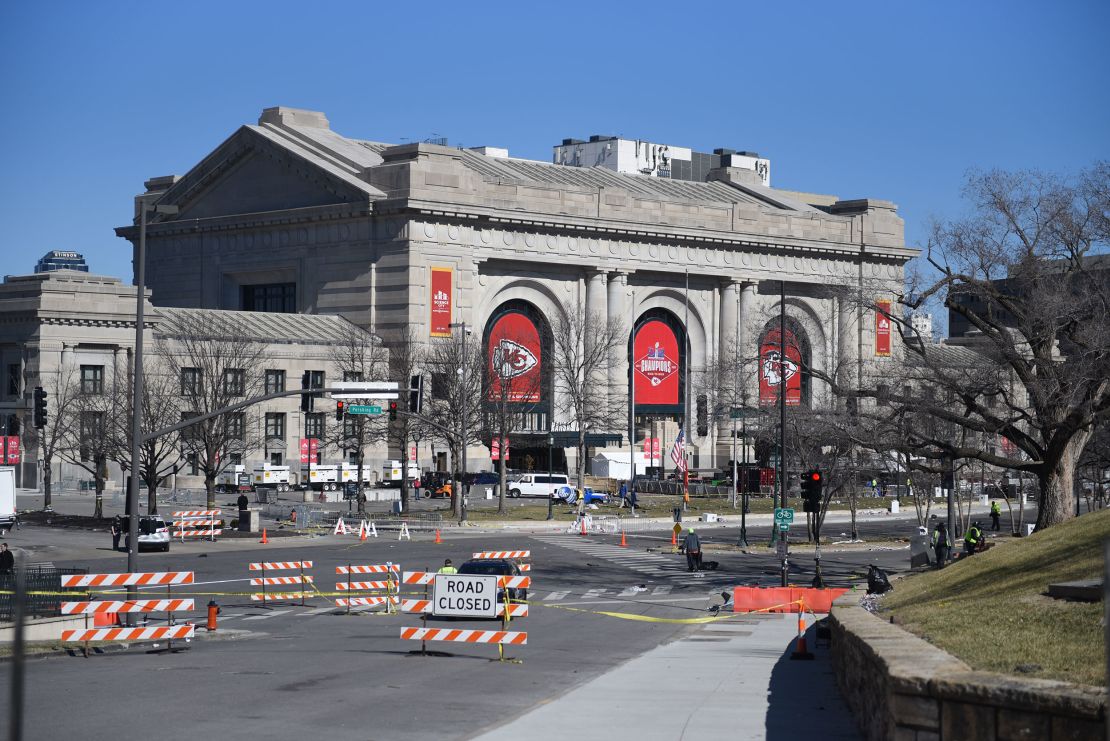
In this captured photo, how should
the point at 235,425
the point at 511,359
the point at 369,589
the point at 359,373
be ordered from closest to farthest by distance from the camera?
the point at 369,589, the point at 235,425, the point at 359,373, the point at 511,359

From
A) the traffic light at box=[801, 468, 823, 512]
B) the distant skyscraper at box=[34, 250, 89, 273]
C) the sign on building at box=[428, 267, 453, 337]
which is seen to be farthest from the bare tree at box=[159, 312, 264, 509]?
the distant skyscraper at box=[34, 250, 89, 273]

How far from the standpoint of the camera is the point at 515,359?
99.9 m

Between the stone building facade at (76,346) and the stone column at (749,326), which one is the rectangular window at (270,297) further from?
the stone column at (749,326)

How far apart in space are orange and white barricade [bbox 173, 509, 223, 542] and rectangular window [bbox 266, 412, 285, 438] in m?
30.2

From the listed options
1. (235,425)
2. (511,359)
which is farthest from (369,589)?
(511,359)

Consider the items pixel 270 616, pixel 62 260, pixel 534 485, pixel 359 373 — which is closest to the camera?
pixel 270 616

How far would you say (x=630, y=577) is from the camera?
4866 centimetres

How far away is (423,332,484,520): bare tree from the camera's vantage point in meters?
77.4

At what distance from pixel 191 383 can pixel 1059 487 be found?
48.3 meters

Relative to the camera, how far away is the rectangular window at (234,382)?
75.9 meters

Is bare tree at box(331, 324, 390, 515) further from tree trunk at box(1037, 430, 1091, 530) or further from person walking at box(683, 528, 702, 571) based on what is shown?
tree trunk at box(1037, 430, 1091, 530)

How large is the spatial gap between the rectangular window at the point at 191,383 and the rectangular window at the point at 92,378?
890cm

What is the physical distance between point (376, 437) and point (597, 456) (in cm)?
2531

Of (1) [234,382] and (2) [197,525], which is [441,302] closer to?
(1) [234,382]
